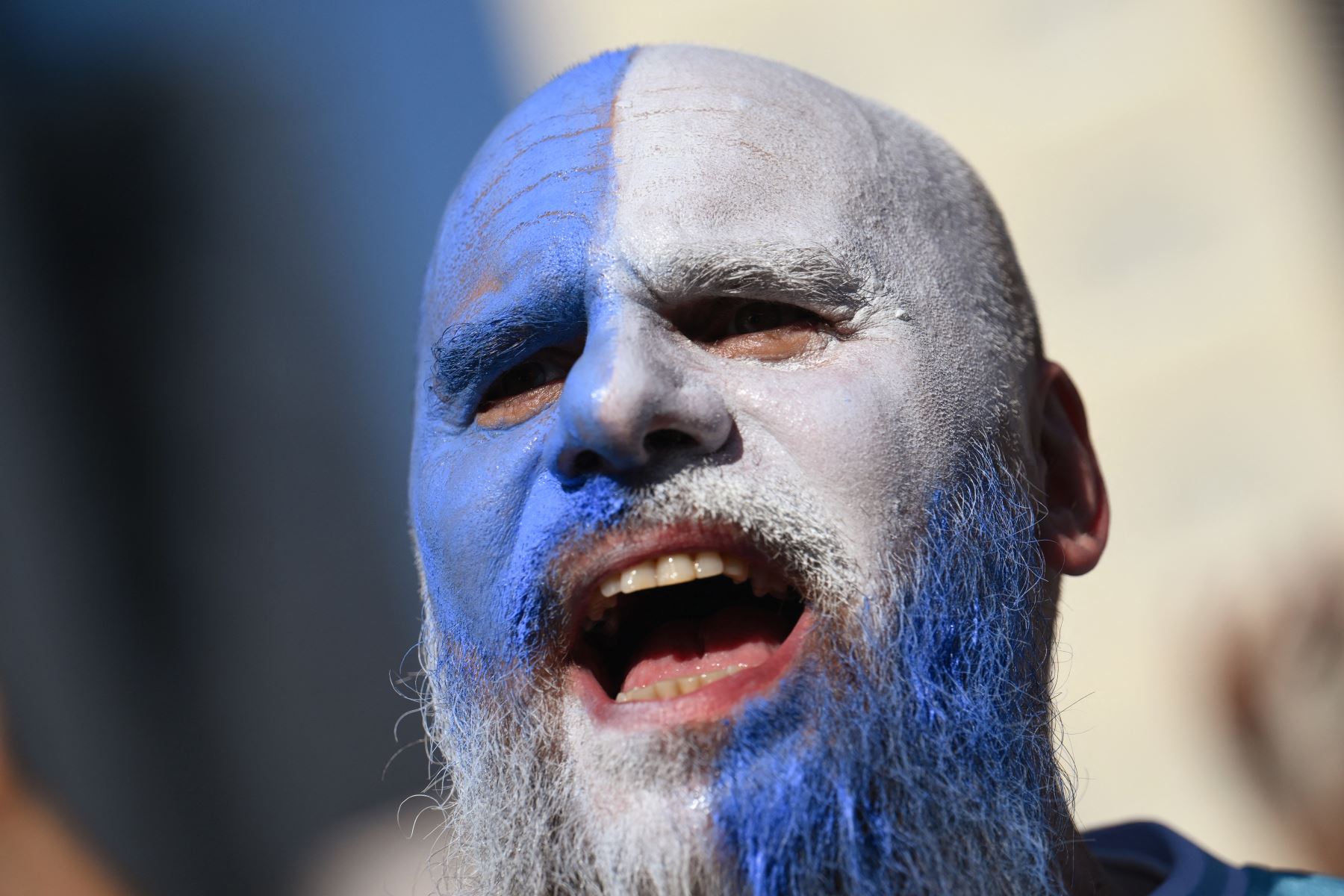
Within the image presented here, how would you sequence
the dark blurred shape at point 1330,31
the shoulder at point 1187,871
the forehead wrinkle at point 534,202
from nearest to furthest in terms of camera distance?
the forehead wrinkle at point 534,202 < the shoulder at point 1187,871 < the dark blurred shape at point 1330,31

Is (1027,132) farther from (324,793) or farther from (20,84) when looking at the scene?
(20,84)

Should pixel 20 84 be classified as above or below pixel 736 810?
above

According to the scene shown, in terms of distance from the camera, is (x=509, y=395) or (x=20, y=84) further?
(x=20, y=84)

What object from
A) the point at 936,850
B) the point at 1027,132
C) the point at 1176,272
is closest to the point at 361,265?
the point at 1027,132

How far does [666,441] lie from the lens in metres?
1.12

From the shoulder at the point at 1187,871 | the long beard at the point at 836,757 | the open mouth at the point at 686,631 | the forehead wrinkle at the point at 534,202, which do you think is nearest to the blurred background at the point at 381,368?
the shoulder at the point at 1187,871

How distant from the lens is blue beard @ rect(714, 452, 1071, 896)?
1020 millimetres

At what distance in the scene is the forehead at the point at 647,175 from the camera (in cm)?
123

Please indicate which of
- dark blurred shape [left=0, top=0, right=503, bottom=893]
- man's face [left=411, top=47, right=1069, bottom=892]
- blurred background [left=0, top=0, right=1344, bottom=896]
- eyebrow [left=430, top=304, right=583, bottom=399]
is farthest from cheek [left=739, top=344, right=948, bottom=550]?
dark blurred shape [left=0, top=0, right=503, bottom=893]

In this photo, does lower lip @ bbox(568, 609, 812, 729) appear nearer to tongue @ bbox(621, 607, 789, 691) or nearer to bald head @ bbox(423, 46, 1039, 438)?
tongue @ bbox(621, 607, 789, 691)

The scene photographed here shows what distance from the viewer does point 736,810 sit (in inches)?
39.6

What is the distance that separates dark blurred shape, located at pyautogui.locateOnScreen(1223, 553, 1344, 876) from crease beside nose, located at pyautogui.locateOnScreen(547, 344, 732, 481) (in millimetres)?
2169

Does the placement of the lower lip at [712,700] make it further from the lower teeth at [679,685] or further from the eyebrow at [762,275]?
the eyebrow at [762,275]

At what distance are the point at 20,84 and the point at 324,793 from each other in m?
2.82
